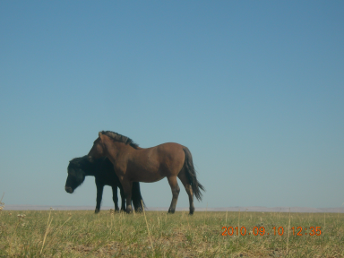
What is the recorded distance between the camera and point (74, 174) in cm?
1312

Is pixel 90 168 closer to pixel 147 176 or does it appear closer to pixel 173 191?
pixel 147 176

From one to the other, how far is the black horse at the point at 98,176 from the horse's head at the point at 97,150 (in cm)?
89

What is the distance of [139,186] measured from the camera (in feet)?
41.5

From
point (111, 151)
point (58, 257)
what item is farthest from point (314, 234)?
point (111, 151)

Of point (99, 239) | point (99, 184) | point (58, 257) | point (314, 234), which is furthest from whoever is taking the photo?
point (99, 184)

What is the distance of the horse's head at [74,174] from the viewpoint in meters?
13.1

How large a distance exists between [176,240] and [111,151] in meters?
6.62

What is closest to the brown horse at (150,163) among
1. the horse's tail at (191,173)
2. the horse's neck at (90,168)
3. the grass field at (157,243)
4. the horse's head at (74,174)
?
the horse's tail at (191,173)

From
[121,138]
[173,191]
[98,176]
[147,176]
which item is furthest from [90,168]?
[173,191]

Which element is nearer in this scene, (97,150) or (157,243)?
(157,243)

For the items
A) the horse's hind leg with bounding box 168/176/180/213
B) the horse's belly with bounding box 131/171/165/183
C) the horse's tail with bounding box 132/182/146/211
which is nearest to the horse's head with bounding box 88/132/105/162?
the horse's belly with bounding box 131/171/165/183

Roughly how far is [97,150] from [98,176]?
1.43 m

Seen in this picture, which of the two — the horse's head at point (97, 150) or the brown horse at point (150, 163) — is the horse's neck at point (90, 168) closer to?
the horse's head at point (97, 150)

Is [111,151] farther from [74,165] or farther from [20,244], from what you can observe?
[20,244]
